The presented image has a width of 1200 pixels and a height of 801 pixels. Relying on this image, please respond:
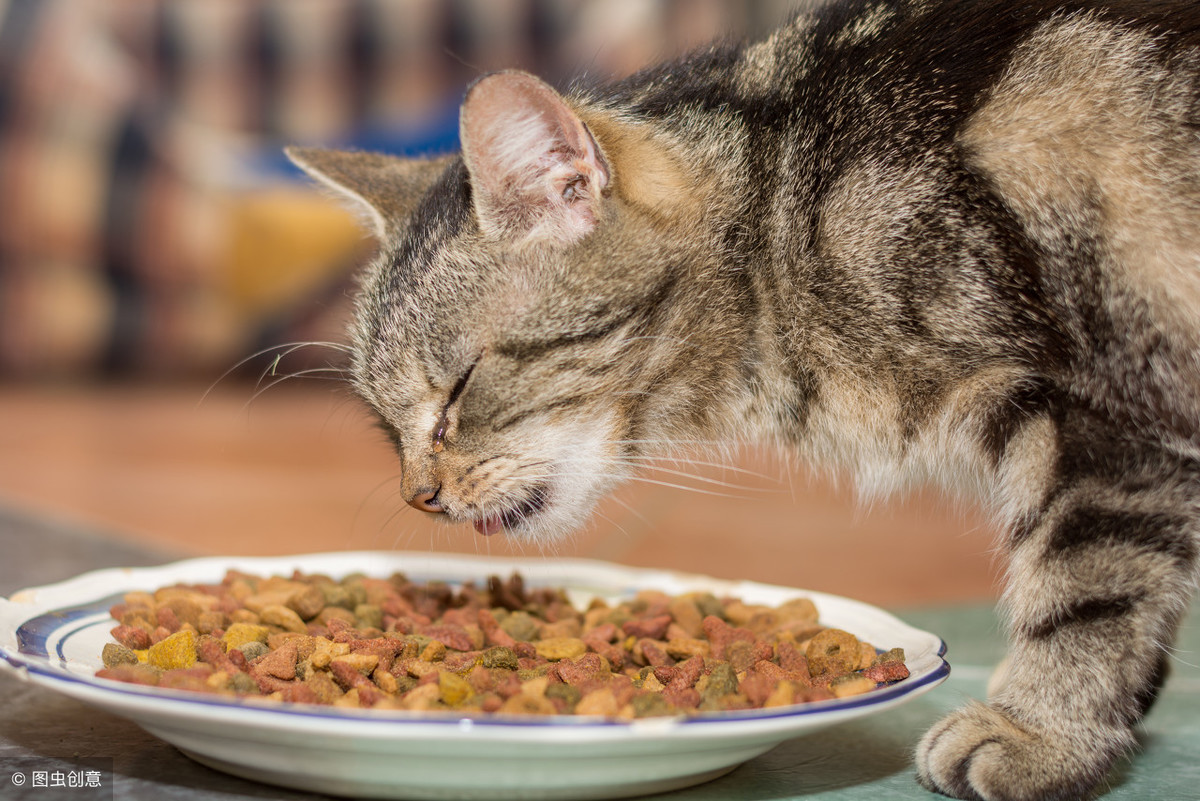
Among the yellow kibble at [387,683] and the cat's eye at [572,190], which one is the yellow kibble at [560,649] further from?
the cat's eye at [572,190]

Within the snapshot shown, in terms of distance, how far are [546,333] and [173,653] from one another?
0.46 meters

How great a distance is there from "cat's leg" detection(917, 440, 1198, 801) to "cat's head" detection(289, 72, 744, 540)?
405 millimetres

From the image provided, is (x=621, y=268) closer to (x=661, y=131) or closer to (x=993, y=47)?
(x=661, y=131)

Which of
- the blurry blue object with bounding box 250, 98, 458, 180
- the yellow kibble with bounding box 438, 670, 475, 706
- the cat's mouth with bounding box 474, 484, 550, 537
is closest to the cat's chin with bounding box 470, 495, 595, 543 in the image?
the cat's mouth with bounding box 474, 484, 550, 537

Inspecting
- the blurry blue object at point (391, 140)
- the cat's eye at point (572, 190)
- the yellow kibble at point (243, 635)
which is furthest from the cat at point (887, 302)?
the blurry blue object at point (391, 140)

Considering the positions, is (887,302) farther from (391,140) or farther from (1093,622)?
(391,140)

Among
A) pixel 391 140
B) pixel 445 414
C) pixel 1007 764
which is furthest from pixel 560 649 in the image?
pixel 391 140

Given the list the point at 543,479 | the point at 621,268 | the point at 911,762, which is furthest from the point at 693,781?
the point at 621,268

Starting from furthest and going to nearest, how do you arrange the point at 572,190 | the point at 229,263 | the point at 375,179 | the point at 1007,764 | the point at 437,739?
the point at 229,263, the point at 375,179, the point at 572,190, the point at 1007,764, the point at 437,739

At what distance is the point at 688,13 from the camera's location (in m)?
5.07

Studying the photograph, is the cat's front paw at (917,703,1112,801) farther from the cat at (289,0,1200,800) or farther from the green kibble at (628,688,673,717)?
the green kibble at (628,688,673,717)

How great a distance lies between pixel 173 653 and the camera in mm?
915

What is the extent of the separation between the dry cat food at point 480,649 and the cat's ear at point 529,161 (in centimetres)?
39

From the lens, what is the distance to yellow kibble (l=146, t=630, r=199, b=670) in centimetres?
91
